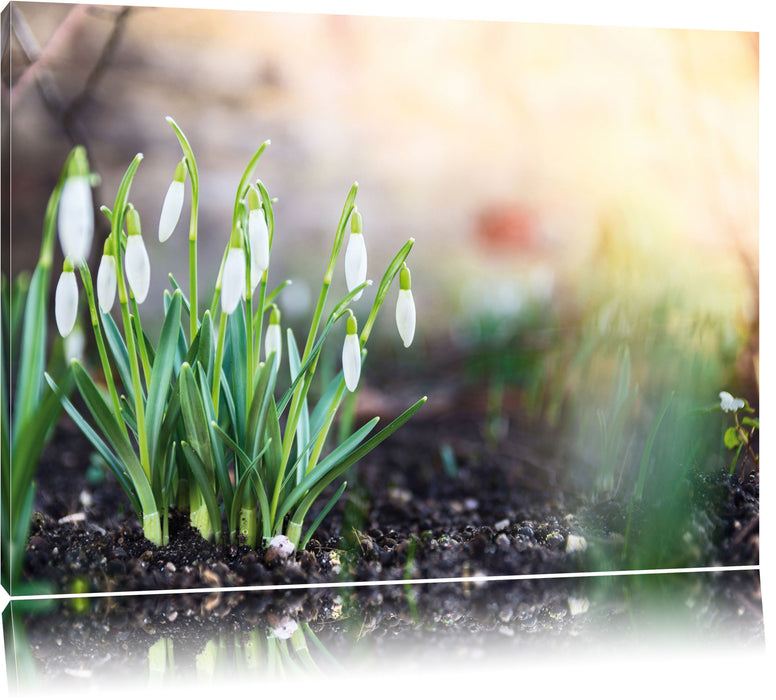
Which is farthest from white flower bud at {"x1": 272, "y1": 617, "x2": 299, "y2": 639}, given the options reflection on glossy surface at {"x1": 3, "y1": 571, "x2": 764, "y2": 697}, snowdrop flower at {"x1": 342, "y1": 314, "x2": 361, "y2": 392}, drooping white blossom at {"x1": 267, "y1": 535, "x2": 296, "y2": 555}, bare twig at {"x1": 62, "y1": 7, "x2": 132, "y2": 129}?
bare twig at {"x1": 62, "y1": 7, "x2": 132, "y2": 129}

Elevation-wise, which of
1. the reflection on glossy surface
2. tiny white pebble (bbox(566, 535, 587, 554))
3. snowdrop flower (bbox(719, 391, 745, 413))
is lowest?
the reflection on glossy surface

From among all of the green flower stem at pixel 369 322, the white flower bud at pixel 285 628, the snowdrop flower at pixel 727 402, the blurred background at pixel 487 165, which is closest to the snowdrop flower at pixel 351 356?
the green flower stem at pixel 369 322

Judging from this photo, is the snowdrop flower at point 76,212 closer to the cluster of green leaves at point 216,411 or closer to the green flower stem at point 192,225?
the cluster of green leaves at point 216,411

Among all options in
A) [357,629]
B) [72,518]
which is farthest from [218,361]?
[357,629]

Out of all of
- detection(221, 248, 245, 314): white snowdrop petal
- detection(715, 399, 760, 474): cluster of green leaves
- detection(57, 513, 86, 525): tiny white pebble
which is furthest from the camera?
detection(715, 399, 760, 474): cluster of green leaves

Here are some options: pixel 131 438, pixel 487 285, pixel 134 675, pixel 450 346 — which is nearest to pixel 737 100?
pixel 487 285

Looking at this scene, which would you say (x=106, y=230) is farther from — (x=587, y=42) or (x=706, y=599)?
(x=706, y=599)

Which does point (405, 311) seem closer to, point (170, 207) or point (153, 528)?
point (170, 207)

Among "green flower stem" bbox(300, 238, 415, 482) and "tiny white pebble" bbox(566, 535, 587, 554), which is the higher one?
"green flower stem" bbox(300, 238, 415, 482)

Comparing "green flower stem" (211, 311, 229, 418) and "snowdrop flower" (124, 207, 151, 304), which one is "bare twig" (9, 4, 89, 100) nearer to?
"snowdrop flower" (124, 207, 151, 304)

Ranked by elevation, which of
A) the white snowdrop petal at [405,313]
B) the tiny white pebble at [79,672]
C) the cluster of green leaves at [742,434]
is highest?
the white snowdrop petal at [405,313]
